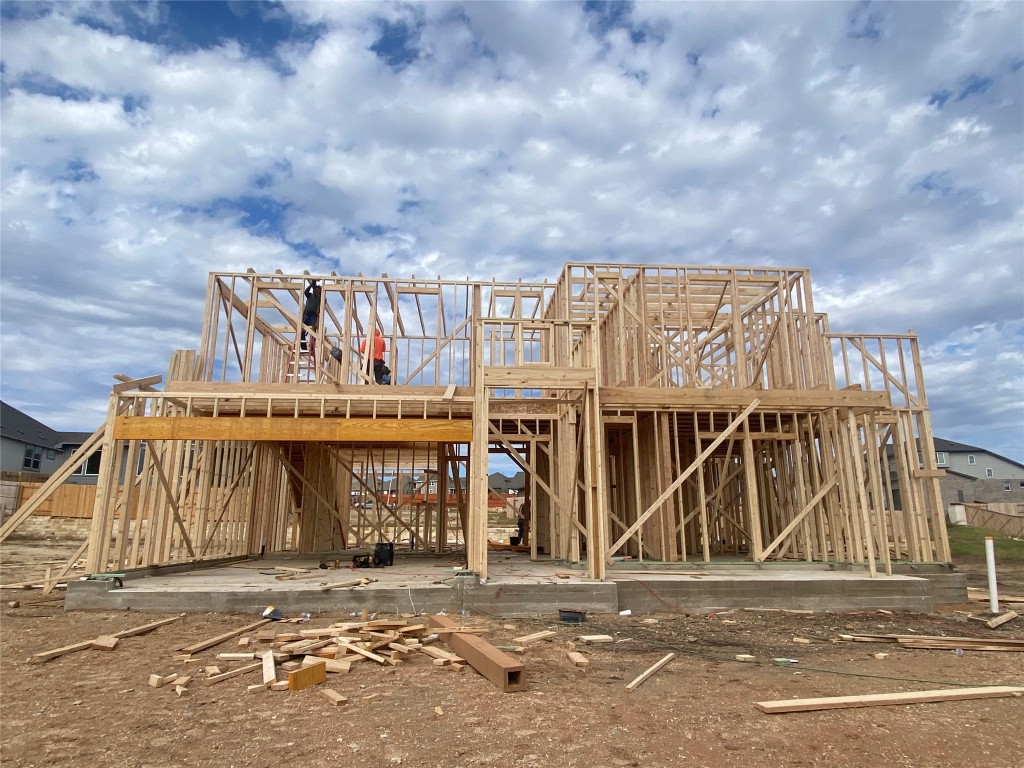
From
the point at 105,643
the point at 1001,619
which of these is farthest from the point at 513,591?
the point at 1001,619

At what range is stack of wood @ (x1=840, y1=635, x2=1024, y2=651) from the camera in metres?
7.13

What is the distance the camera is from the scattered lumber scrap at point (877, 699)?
187 inches

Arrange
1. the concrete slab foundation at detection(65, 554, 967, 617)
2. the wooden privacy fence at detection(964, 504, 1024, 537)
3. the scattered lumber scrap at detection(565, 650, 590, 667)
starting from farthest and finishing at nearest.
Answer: the wooden privacy fence at detection(964, 504, 1024, 537) < the concrete slab foundation at detection(65, 554, 967, 617) < the scattered lumber scrap at detection(565, 650, 590, 667)

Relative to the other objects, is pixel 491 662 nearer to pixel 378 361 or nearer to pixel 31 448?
pixel 378 361

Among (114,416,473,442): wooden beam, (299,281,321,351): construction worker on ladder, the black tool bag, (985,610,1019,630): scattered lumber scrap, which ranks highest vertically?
(299,281,321,351): construction worker on ladder

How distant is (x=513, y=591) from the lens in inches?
343

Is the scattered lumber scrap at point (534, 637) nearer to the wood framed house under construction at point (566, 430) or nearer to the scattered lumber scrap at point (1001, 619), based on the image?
the wood framed house under construction at point (566, 430)

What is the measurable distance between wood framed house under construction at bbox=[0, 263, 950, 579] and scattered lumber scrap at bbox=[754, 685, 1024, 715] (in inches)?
171

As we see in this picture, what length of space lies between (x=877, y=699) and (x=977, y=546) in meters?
Answer: 22.7

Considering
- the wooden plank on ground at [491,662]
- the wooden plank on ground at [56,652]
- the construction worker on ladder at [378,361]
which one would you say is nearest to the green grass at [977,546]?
the construction worker on ladder at [378,361]

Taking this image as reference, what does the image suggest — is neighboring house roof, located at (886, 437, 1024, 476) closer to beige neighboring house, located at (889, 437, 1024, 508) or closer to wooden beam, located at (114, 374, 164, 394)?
beige neighboring house, located at (889, 437, 1024, 508)

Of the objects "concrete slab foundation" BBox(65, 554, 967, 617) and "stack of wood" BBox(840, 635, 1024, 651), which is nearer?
"stack of wood" BBox(840, 635, 1024, 651)

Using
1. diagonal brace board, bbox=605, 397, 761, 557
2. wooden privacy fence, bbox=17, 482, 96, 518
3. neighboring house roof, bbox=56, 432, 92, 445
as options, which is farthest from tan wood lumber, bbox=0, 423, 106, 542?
neighboring house roof, bbox=56, 432, 92, 445

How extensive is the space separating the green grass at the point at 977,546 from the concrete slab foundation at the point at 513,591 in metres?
11.7
